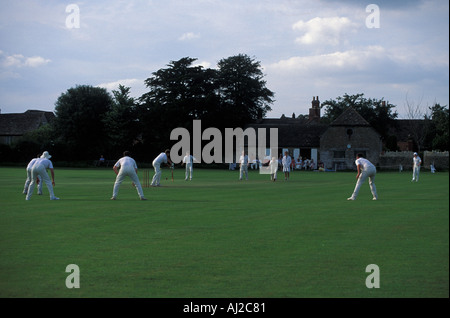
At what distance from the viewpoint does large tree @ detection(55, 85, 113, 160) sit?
70875 mm

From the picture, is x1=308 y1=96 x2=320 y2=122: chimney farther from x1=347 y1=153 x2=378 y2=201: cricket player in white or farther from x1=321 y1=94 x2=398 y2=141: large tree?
x1=347 y1=153 x2=378 y2=201: cricket player in white

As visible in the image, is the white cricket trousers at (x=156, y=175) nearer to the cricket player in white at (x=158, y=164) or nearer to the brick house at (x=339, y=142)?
the cricket player in white at (x=158, y=164)

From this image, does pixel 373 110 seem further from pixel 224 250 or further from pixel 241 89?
pixel 224 250

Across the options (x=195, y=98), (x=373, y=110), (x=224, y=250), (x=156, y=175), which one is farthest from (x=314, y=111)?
(x=224, y=250)

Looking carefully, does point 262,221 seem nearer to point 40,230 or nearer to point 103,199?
point 40,230

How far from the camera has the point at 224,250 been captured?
899cm

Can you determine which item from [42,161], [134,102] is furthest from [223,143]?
[42,161]

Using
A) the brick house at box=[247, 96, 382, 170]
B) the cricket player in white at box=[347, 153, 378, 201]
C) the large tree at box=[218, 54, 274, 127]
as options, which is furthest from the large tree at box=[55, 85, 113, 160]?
the cricket player in white at box=[347, 153, 378, 201]

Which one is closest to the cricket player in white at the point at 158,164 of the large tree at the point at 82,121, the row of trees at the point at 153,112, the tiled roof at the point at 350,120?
the row of trees at the point at 153,112

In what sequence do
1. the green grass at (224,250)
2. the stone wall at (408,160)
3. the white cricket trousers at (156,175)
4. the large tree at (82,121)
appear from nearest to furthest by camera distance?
the green grass at (224,250) < the white cricket trousers at (156,175) < the stone wall at (408,160) < the large tree at (82,121)

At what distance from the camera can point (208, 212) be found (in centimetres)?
1470

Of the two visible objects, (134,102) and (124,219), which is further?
(134,102)

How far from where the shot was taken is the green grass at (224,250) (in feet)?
21.6
